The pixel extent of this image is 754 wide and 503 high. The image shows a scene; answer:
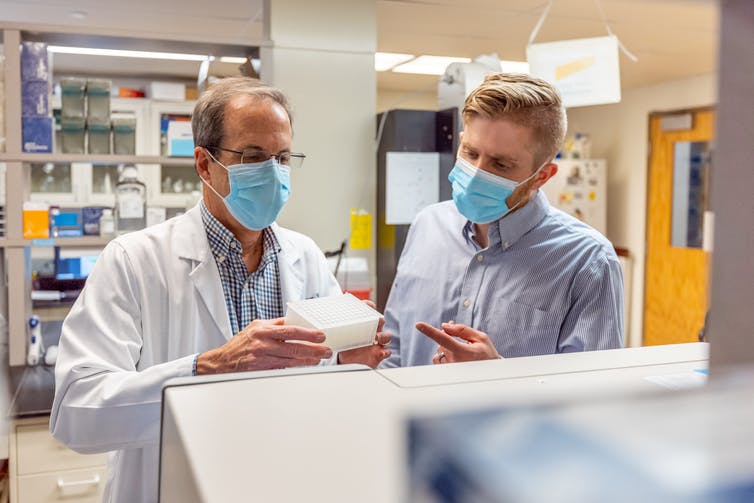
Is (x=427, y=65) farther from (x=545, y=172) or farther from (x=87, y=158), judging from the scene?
(x=545, y=172)

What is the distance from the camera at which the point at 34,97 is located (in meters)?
2.59

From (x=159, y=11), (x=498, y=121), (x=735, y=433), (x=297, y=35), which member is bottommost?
(x=735, y=433)

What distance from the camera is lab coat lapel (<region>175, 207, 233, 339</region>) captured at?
1.31 meters

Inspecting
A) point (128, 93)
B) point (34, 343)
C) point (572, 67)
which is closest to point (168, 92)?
point (128, 93)

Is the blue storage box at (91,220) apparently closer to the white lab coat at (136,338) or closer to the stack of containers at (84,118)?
the stack of containers at (84,118)

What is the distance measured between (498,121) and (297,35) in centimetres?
206

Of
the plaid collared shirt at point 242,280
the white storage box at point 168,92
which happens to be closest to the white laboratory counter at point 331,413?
the plaid collared shirt at point 242,280

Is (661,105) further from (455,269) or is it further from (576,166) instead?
(455,269)

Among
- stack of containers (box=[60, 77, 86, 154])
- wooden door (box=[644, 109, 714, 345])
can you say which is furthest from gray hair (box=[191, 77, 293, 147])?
wooden door (box=[644, 109, 714, 345])

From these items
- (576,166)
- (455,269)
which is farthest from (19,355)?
(576,166)

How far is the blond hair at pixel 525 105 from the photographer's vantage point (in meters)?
1.40

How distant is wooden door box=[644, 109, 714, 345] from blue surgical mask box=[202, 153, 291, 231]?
16.9 feet

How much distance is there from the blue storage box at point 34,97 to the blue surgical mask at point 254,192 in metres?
1.48

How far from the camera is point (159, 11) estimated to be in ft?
13.0
